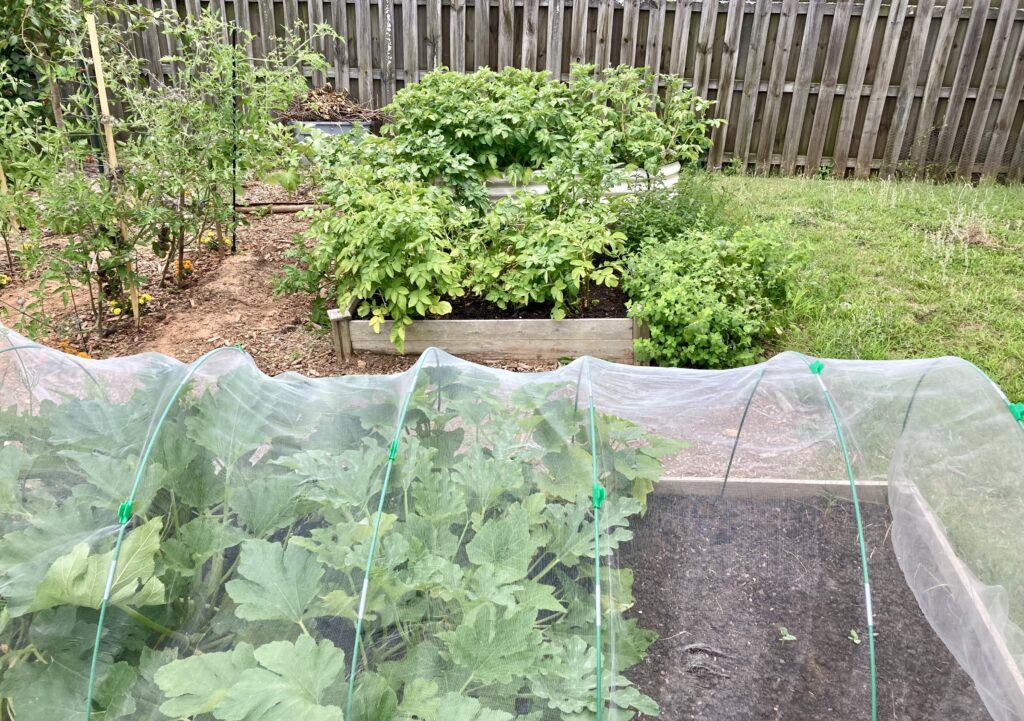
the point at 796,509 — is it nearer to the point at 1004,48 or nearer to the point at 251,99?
the point at 251,99

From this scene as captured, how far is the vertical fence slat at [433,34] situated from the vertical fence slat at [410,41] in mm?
118

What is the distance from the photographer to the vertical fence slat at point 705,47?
25.3 ft

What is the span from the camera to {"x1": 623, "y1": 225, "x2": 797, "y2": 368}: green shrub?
3.94m

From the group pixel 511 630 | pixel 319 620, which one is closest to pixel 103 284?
pixel 319 620

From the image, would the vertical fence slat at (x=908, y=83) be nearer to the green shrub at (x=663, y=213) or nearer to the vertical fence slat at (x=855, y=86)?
the vertical fence slat at (x=855, y=86)

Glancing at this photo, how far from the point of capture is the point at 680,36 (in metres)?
7.77

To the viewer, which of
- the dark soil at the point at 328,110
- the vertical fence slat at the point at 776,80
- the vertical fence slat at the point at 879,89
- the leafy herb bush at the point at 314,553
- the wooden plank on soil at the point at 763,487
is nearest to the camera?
the leafy herb bush at the point at 314,553

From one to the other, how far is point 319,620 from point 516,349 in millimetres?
2710

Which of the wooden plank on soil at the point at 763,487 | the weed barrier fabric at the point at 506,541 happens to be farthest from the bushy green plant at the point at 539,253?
the wooden plank on soil at the point at 763,487

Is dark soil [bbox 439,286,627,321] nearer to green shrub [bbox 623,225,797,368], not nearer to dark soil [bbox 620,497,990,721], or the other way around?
green shrub [bbox 623,225,797,368]

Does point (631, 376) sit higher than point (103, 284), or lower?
higher

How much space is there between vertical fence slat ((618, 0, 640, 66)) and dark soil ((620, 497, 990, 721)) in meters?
6.52

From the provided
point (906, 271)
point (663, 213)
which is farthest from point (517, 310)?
point (906, 271)

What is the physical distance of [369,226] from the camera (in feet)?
13.2
